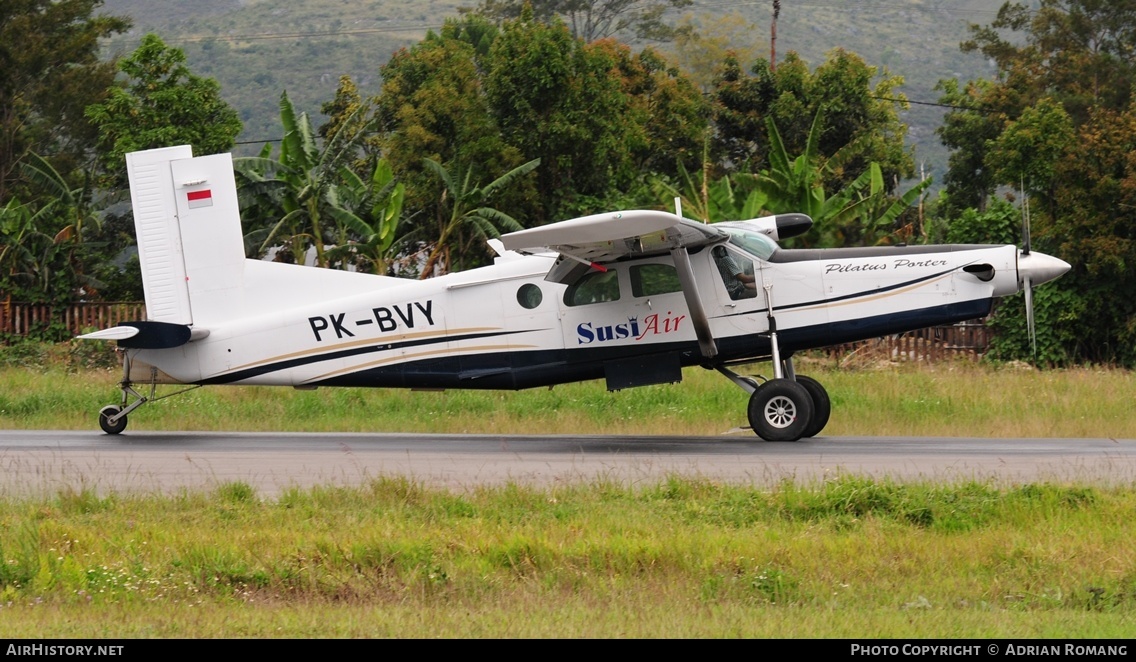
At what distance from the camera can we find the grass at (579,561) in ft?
22.0

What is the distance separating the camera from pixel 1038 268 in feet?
46.0

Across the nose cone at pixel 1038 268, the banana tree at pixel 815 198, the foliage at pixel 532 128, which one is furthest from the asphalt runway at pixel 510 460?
the foliage at pixel 532 128

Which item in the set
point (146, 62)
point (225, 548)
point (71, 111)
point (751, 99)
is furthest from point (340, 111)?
point (225, 548)

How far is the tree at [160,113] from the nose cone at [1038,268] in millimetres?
21938

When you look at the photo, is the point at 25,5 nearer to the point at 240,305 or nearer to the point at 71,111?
the point at 71,111

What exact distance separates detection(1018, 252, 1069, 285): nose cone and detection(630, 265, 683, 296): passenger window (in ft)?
12.4

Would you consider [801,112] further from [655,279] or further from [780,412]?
[780,412]

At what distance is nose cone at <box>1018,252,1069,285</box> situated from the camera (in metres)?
14.0

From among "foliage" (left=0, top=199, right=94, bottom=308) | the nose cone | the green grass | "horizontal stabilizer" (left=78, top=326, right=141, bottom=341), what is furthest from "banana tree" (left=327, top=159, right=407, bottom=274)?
the green grass

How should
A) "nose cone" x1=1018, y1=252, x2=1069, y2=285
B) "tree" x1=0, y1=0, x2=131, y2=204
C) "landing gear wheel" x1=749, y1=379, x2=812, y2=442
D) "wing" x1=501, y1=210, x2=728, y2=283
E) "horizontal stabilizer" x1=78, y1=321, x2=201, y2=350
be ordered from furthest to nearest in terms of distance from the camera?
"tree" x1=0, y1=0, x2=131, y2=204
"horizontal stabilizer" x1=78, y1=321, x2=201, y2=350
"landing gear wheel" x1=749, y1=379, x2=812, y2=442
"nose cone" x1=1018, y1=252, x2=1069, y2=285
"wing" x1=501, y1=210, x2=728, y2=283

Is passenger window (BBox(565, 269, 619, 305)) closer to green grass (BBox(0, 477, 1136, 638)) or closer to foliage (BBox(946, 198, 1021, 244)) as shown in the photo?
green grass (BBox(0, 477, 1136, 638))

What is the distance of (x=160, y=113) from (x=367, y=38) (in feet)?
314

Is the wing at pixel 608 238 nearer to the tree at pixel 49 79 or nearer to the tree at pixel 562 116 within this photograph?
the tree at pixel 562 116

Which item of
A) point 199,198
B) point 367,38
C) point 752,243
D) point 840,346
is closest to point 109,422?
point 199,198
